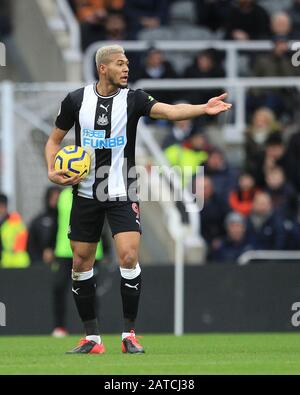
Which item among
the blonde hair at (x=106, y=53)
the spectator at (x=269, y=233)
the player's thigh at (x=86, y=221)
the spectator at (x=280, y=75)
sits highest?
the spectator at (x=280, y=75)

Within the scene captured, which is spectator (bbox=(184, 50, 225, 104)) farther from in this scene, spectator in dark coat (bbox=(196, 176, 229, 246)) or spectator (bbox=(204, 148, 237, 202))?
spectator in dark coat (bbox=(196, 176, 229, 246))

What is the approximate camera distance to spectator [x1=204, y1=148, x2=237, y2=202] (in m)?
18.3

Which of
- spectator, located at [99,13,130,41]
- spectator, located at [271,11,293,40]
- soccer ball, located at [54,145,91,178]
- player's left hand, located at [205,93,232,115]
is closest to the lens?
player's left hand, located at [205,93,232,115]

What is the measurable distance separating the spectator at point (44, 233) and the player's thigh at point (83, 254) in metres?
5.54

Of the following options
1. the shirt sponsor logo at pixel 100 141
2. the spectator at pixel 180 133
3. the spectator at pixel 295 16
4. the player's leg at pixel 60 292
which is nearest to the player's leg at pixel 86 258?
the shirt sponsor logo at pixel 100 141

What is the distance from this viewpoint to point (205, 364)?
32.7 feet

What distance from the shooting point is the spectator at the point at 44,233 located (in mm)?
16844

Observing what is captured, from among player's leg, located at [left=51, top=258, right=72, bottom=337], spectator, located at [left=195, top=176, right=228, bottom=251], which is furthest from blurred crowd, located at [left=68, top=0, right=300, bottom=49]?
player's leg, located at [left=51, top=258, right=72, bottom=337]

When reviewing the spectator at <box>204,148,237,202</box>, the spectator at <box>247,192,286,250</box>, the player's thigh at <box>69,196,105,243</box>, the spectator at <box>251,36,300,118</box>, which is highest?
the spectator at <box>251,36,300,118</box>

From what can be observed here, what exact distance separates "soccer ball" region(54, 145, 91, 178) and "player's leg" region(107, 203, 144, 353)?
0.40 metres

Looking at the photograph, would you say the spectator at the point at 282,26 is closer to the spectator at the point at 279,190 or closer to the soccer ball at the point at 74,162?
the spectator at the point at 279,190

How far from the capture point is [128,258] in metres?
10.9

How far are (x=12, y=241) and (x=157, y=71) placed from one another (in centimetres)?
371
